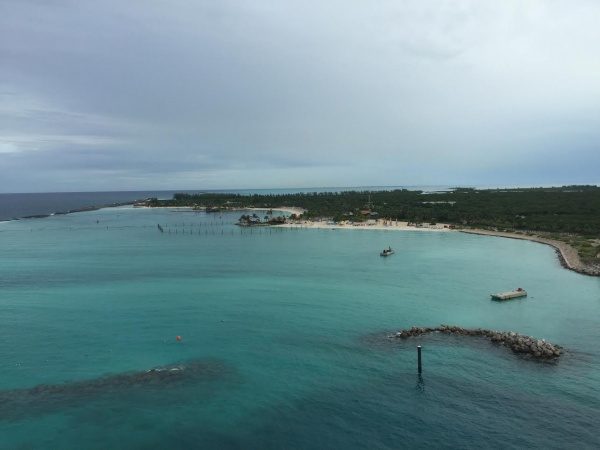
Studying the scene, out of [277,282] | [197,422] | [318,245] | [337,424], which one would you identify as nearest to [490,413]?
[337,424]

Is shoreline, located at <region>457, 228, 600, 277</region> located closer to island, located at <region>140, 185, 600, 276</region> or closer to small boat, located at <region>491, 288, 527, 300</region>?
island, located at <region>140, 185, 600, 276</region>

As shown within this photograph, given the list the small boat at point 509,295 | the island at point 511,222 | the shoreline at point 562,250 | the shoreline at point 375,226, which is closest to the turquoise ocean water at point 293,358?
the small boat at point 509,295

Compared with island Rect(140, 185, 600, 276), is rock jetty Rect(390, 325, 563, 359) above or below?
below

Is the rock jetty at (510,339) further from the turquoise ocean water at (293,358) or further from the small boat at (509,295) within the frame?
the small boat at (509,295)

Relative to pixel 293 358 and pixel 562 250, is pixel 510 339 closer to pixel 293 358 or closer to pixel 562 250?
pixel 293 358

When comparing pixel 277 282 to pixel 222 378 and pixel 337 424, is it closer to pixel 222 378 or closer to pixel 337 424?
pixel 222 378

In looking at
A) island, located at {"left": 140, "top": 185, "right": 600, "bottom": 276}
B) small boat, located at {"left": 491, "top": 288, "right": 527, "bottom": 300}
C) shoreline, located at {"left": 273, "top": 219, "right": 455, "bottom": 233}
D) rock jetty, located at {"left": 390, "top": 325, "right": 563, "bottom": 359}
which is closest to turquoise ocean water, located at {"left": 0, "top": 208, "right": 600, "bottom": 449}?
small boat, located at {"left": 491, "top": 288, "right": 527, "bottom": 300}

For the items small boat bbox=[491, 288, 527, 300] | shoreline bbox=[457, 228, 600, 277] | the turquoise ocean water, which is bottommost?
the turquoise ocean water
